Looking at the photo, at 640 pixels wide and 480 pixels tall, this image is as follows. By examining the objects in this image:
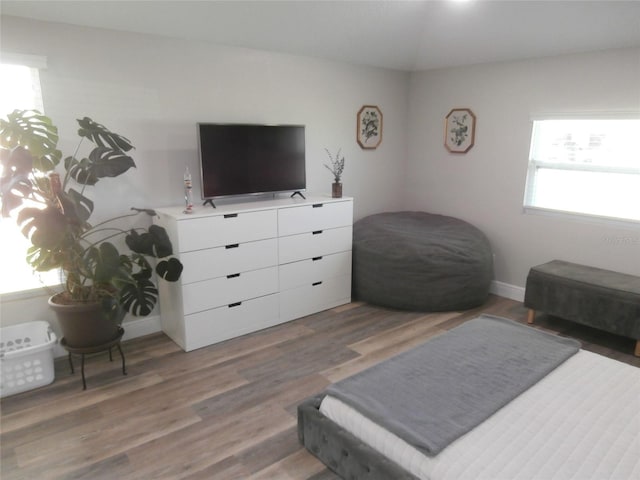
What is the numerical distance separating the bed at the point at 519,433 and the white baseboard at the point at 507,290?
6.51ft

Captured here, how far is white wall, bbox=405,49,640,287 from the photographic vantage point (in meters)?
3.41

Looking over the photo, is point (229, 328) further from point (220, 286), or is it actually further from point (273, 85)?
point (273, 85)

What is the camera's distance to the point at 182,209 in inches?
124

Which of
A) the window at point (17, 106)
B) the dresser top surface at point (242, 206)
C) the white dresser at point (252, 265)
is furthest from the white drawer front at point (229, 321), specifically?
the window at point (17, 106)

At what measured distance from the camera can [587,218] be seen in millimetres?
3613

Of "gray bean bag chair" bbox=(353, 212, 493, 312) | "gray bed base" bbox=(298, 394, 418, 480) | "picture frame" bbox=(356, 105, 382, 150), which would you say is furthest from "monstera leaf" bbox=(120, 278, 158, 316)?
"picture frame" bbox=(356, 105, 382, 150)

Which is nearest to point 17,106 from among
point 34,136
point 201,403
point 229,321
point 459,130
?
point 34,136

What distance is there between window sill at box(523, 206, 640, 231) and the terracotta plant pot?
3512 mm

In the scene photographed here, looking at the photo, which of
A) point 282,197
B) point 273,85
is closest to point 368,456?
point 282,197

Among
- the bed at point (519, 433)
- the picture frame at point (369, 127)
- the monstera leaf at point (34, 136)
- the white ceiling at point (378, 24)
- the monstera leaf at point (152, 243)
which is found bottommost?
the bed at point (519, 433)

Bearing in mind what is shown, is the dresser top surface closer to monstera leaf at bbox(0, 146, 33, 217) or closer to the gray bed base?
monstera leaf at bbox(0, 146, 33, 217)

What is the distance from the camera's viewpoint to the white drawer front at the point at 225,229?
2.93 meters

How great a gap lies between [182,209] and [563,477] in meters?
2.68

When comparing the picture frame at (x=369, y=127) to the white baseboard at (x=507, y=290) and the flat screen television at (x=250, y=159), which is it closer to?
the flat screen television at (x=250, y=159)
